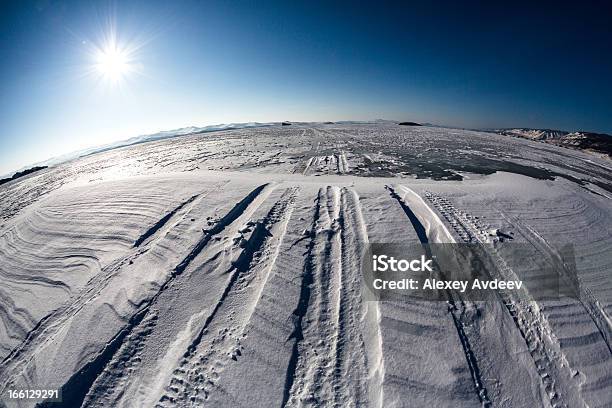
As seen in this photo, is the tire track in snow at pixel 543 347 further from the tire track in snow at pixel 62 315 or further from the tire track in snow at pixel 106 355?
the tire track in snow at pixel 62 315

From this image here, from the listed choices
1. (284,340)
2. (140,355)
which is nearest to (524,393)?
(284,340)

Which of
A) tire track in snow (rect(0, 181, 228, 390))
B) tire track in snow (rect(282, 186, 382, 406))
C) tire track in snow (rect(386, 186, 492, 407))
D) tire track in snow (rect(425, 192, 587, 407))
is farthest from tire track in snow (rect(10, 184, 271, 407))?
tire track in snow (rect(425, 192, 587, 407))

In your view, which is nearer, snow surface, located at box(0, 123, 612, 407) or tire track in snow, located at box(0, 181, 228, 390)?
snow surface, located at box(0, 123, 612, 407)

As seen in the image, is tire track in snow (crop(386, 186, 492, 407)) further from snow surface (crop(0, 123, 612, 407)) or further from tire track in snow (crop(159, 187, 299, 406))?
tire track in snow (crop(159, 187, 299, 406))

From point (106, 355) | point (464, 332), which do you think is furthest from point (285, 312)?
point (464, 332)

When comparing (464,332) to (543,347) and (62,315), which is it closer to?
(543,347)

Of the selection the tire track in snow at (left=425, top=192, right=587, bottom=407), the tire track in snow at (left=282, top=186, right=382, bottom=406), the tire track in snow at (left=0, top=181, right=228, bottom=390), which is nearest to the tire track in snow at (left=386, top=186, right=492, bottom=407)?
the tire track in snow at (left=425, top=192, right=587, bottom=407)

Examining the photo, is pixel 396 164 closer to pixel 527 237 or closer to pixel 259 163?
pixel 259 163

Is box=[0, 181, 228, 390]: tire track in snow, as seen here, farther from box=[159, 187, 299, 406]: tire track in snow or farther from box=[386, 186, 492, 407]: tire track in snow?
box=[386, 186, 492, 407]: tire track in snow
